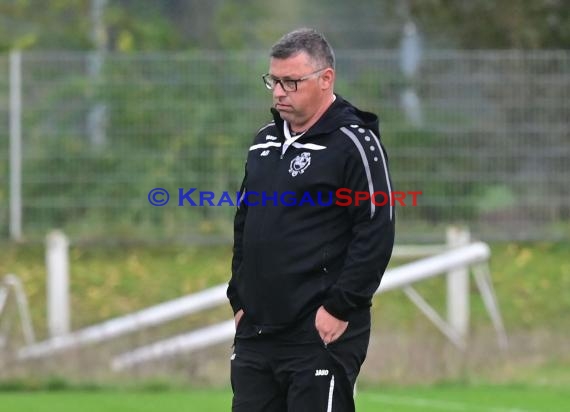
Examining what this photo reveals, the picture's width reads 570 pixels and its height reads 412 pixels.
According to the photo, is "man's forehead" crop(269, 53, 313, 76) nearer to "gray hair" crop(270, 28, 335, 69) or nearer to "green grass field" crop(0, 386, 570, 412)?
"gray hair" crop(270, 28, 335, 69)

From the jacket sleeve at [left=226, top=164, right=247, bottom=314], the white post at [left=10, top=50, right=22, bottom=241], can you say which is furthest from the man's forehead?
the white post at [left=10, top=50, right=22, bottom=241]

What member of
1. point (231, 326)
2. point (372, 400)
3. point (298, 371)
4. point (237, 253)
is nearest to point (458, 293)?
point (231, 326)

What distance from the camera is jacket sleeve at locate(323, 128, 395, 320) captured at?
5727 mm

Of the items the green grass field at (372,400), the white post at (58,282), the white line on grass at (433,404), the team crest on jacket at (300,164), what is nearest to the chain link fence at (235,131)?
the white post at (58,282)

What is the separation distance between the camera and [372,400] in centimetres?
1140

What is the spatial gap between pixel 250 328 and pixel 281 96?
934 mm

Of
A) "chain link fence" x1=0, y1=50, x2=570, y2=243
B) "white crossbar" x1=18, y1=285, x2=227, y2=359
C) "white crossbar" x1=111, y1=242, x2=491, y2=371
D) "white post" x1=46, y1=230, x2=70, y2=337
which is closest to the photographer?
"white crossbar" x1=111, y1=242, x2=491, y2=371

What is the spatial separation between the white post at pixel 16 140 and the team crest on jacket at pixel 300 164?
11255 millimetres

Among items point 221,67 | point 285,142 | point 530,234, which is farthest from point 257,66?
point 285,142

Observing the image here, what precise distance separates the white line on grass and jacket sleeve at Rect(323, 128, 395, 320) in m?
5.11

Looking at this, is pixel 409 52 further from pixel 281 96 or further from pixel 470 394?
pixel 281 96

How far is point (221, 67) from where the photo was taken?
16.8 m

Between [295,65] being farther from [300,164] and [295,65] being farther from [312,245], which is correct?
[312,245]

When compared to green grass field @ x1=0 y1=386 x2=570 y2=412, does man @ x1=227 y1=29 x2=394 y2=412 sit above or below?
above
